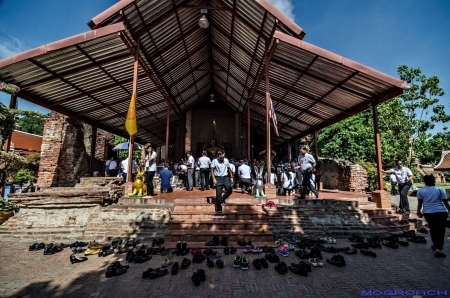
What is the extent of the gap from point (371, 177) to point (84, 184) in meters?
17.0

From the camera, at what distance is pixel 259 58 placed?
9.51m

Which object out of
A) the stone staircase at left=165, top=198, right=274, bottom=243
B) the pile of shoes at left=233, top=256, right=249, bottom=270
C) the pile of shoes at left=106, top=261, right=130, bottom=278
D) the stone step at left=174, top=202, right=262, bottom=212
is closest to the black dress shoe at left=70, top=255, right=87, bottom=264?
the pile of shoes at left=106, top=261, right=130, bottom=278

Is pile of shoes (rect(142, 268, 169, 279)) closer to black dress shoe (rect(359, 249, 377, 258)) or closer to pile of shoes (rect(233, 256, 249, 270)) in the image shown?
pile of shoes (rect(233, 256, 249, 270))

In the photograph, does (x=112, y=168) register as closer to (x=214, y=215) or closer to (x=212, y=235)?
(x=214, y=215)

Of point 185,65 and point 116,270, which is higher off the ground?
point 185,65

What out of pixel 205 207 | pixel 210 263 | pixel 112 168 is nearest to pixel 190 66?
pixel 112 168

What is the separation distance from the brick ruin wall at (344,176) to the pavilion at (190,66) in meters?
2.58

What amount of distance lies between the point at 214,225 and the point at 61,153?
11.1m

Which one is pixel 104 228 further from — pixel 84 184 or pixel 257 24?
pixel 257 24

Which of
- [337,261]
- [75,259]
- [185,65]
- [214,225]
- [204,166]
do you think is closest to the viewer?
[337,261]

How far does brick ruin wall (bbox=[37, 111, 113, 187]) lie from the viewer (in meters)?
11.6

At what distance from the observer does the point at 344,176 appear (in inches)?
496

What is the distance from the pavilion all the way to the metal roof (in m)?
0.03

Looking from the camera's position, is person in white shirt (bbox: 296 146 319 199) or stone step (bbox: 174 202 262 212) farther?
person in white shirt (bbox: 296 146 319 199)
